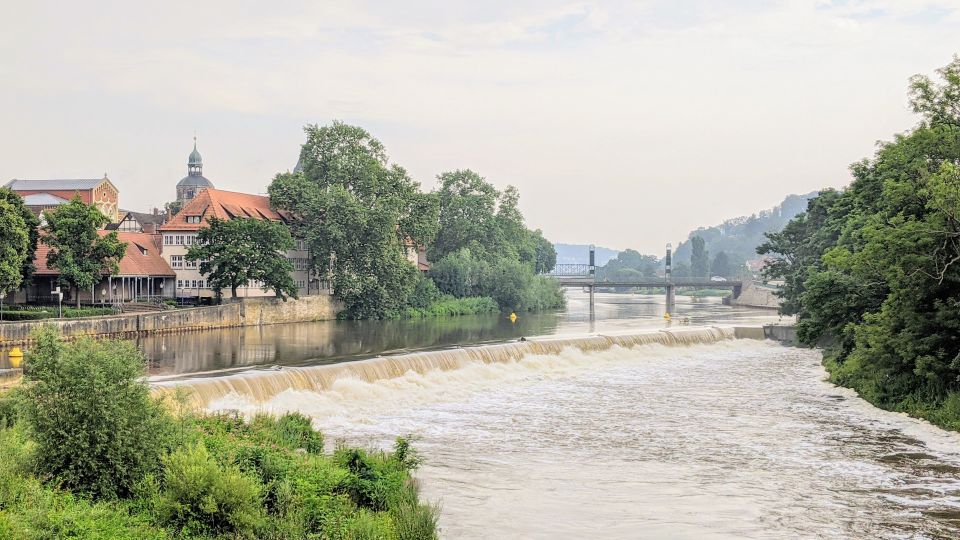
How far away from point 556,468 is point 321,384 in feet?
40.1

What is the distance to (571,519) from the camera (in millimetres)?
16703

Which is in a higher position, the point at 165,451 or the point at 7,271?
the point at 7,271

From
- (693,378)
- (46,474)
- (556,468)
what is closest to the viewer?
(46,474)

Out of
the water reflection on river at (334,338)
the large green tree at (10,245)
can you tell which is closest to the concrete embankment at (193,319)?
the water reflection on river at (334,338)

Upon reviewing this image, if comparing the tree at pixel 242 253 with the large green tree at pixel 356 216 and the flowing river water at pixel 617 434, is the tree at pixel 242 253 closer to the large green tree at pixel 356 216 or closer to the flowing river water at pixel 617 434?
the large green tree at pixel 356 216

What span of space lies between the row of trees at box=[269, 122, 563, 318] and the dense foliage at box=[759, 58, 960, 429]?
44.6 metres

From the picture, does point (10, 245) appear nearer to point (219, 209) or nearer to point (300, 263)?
point (219, 209)

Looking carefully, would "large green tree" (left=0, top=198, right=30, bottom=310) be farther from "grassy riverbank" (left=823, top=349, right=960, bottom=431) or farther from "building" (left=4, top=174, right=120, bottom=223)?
"building" (left=4, top=174, right=120, bottom=223)

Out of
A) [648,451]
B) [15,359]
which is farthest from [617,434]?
[15,359]

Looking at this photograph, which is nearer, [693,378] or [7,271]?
[693,378]

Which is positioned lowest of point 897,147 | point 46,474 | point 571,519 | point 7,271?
point 571,519

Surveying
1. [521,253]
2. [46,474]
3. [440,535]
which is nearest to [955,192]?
[440,535]

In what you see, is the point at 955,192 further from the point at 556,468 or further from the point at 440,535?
the point at 440,535

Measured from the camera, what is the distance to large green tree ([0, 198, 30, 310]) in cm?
4688
